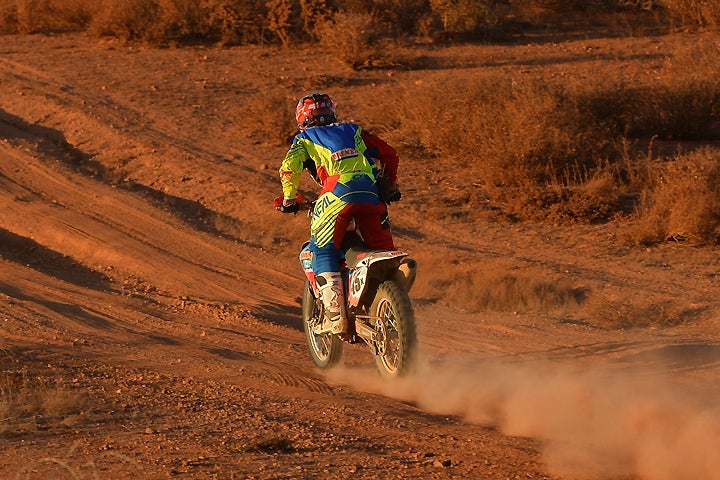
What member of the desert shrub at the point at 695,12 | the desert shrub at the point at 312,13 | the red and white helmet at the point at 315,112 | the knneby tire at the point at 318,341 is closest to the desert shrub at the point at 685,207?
the knneby tire at the point at 318,341

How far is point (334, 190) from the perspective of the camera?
287 inches

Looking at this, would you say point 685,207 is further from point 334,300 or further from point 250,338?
point 334,300

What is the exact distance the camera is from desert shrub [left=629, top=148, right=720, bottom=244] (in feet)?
39.1

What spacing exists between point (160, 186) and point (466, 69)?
7475 millimetres

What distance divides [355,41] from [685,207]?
9.39 m

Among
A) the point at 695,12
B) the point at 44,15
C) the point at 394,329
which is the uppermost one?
the point at 44,15

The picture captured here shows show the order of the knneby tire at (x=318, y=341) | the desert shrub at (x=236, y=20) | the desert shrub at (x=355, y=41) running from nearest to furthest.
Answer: the knneby tire at (x=318, y=341) < the desert shrub at (x=355, y=41) < the desert shrub at (x=236, y=20)

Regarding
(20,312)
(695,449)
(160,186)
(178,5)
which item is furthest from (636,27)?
(695,449)

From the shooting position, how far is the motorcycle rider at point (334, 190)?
7312mm

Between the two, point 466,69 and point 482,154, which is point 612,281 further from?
point 466,69

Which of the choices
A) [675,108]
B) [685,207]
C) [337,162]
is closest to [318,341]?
[337,162]

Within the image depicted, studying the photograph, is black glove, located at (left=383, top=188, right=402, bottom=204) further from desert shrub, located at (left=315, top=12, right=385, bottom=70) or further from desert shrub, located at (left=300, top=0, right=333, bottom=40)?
desert shrub, located at (left=300, top=0, right=333, bottom=40)

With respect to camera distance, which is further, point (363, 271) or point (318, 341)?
point (318, 341)

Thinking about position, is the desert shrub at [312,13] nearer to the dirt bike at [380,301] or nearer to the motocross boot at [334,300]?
the dirt bike at [380,301]
